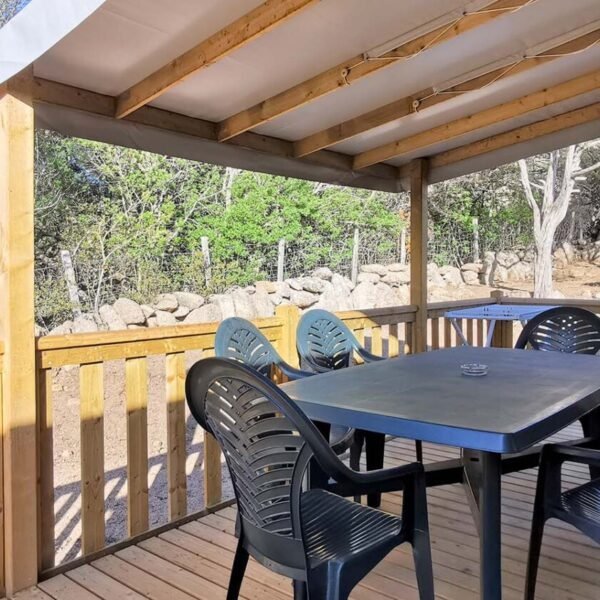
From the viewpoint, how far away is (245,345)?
9.59 ft

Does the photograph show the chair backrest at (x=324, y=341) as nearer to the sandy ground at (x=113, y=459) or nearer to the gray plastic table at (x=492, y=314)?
the sandy ground at (x=113, y=459)

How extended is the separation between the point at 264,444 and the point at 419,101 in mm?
2678

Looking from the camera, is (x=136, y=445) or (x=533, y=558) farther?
(x=136, y=445)

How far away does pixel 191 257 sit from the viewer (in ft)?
32.6

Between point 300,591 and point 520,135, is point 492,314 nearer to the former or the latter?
point 520,135

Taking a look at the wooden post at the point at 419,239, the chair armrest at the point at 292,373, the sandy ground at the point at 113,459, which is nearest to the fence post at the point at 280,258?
the sandy ground at the point at 113,459

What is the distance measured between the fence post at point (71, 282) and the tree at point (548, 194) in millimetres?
10386

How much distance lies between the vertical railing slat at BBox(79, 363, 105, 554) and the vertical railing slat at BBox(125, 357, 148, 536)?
15 cm

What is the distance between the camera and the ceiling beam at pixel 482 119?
3.48m

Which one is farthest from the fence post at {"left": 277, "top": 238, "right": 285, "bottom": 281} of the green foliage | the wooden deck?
the wooden deck

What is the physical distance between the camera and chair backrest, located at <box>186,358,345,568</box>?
1.42 meters

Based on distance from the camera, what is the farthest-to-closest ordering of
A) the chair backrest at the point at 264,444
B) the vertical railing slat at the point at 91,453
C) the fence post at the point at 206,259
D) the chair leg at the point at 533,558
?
the fence post at the point at 206,259 → the vertical railing slat at the point at 91,453 → the chair leg at the point at 533,558 → the chair backrest at the point at 264,444

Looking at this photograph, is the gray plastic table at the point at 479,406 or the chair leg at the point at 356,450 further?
the chair leg at the point at 356,450

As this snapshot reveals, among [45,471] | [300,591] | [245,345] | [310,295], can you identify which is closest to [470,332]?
[245,345]
